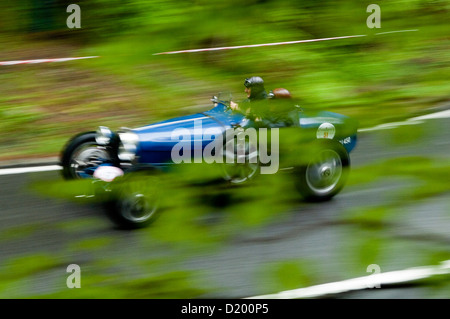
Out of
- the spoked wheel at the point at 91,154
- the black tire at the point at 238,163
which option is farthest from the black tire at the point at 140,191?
the spoked wheel at the point at 91,154

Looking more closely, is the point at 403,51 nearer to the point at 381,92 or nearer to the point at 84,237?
the point at 381,92

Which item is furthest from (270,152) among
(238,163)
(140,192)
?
(140,192)

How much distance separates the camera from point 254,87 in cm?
150

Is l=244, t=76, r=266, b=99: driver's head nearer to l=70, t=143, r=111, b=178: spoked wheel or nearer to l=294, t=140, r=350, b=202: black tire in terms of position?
l=294, t=140, r=350, b=202: black tire

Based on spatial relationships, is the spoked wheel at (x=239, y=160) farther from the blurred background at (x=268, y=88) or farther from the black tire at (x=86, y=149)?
the black tire at (x=86, y=149)

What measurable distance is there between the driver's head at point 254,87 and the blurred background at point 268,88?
24 millimetres

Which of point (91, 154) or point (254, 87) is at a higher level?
point (91, 154)

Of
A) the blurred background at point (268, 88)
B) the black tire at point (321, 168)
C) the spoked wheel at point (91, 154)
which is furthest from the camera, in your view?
the spoked wheel at point (91, 154)

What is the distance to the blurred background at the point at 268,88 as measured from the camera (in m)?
1.33

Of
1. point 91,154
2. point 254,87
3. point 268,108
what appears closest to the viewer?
point 268,108

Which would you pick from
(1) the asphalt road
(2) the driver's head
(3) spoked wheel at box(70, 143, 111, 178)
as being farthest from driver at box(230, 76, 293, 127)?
(3) spoked wheel at box(70, 143, 111, 178)

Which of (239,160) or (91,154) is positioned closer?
(239,160)

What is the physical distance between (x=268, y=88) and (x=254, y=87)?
0.03 meters

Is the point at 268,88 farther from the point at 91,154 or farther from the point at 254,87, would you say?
the point at 91,154
